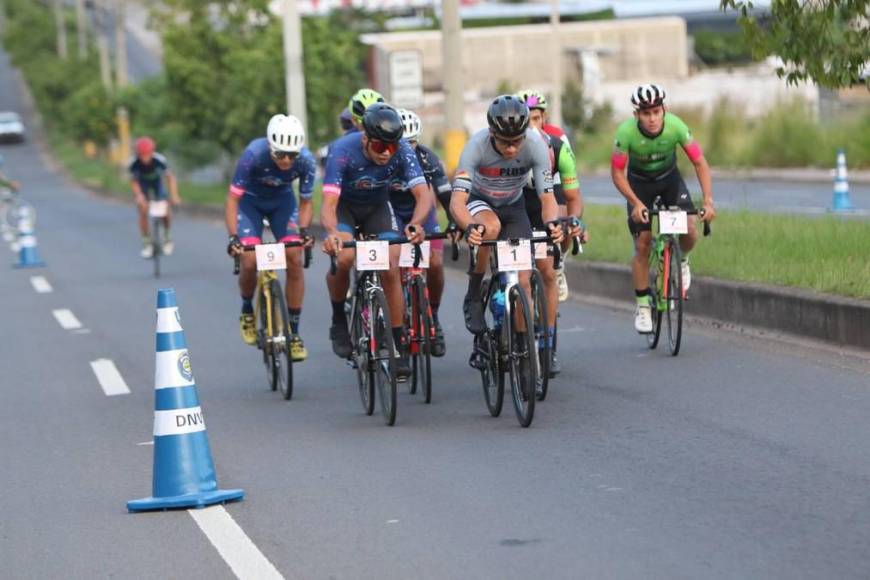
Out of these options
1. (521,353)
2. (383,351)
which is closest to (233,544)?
(521,353)

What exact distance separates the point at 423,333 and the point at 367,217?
0.94 metres

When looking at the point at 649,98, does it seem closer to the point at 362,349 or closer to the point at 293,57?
the point at 362,349

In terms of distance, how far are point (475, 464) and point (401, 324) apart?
2.09 m

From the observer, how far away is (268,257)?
12383 millimetres

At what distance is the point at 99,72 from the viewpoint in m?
90.1

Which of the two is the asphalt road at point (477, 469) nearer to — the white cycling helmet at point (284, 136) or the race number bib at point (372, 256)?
the race number bib at point (372, 256)

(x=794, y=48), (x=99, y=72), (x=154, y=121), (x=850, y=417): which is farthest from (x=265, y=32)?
(x=99, y=72)

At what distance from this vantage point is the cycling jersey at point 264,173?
42.3 ft

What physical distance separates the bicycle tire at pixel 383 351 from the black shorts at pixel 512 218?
2.69 ft

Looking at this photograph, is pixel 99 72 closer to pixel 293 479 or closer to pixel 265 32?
pixel 265 32

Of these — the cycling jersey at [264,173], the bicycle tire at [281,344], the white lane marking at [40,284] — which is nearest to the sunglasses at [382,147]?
the cycling jersey at [264,173]

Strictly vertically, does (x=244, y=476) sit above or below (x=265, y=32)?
below

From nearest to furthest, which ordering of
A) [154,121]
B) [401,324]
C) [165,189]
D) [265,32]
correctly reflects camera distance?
[401,324], [165,189], [265,32], [154,121]

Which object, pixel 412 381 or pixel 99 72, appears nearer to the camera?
pixel 412 381
